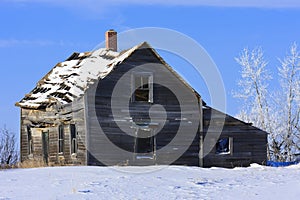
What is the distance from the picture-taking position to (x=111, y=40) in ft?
102

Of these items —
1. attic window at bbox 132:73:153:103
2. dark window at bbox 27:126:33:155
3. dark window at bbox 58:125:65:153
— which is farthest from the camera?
dark window at bbox 27:126:33:155

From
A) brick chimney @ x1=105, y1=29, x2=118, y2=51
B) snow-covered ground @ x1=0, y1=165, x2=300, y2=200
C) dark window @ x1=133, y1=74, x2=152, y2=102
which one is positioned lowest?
snow-covered ground @ x1=0, y1=165, x2=300, y2=200

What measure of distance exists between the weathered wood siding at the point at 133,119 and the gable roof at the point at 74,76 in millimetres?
401

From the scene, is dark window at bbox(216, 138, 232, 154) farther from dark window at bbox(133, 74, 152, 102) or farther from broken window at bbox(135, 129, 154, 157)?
dark window at bbox(133, 74, 152, 102)

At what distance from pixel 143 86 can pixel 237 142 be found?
5.81 metres

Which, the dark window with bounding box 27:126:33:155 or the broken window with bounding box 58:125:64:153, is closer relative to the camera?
the broken window with bounding box 58:125:64:153

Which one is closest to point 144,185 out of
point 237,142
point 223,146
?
point 237,142

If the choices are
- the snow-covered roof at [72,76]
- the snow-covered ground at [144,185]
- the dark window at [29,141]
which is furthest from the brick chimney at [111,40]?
the snow-covered ground at [144,185]

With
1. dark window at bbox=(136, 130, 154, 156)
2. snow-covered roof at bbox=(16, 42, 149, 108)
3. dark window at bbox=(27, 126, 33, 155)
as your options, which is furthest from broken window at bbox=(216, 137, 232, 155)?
dark window at bbox=(27, 126, 33, 155)

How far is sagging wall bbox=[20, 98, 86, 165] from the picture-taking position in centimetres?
2544

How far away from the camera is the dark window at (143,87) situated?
26781 millimetres

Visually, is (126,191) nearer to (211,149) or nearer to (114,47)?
(211,149)

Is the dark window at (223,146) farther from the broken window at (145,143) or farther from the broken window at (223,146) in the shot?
the broken window at (145,143)

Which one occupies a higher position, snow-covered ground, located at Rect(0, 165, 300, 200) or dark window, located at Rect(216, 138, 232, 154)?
dark window, located at Rect(216, 138, 232, 154)
